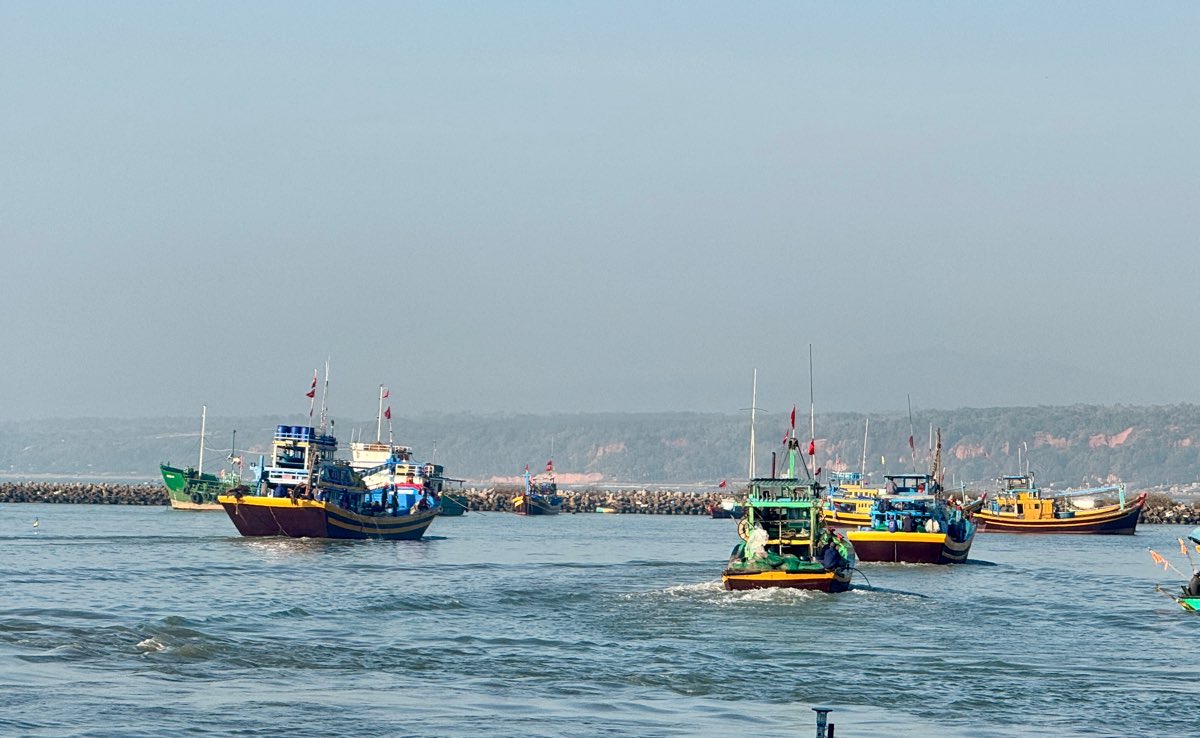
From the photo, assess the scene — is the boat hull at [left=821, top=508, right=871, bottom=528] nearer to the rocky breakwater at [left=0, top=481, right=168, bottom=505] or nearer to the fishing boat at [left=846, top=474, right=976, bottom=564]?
the fishing boat at [left=846, top=474, right=976, bottom=564]

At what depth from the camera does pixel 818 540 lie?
5216cm

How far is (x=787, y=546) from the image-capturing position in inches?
2066

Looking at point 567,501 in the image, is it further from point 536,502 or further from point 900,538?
point 900,538

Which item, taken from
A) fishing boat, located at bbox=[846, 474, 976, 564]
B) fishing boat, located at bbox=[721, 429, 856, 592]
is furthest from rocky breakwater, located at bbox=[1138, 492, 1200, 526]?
fishing boat, located at bbox=[721, 429, 856, 592]

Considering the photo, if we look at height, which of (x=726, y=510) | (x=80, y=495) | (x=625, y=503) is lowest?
(x=80, y=495)

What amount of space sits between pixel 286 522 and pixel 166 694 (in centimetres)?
5363

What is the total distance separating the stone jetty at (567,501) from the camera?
484 ft

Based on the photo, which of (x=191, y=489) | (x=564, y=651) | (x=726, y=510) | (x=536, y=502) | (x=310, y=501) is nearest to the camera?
(x=564, y=651)

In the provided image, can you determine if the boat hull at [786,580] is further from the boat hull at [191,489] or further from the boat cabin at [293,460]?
the boat hull at [191,489]

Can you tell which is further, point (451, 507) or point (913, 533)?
point (451, 507)

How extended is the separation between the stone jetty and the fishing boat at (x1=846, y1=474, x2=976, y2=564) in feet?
235

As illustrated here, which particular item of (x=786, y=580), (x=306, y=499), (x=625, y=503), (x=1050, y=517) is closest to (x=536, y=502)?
(x=625, y=503)

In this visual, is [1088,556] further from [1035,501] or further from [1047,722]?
[1047,722]

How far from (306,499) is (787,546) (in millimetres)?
35780
